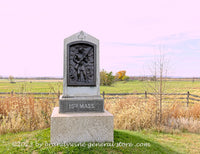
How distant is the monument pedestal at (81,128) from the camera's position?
504 centimetres

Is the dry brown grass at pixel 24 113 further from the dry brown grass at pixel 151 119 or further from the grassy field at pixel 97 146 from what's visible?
the dry brown grass at pixel 151 119

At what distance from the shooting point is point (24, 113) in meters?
7.94

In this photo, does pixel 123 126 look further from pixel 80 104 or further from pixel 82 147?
pixel 82 147

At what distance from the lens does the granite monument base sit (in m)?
5.55

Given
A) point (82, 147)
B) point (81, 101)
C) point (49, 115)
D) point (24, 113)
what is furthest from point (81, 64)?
point (24, 113)

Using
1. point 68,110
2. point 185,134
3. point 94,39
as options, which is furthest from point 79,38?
point 185,134

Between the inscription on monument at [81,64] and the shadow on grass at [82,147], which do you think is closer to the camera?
the shadow on grass at [82,147]

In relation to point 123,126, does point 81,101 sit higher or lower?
higher

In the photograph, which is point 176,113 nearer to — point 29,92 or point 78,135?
point 78,135

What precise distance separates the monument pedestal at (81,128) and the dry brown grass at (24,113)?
2.85 metres

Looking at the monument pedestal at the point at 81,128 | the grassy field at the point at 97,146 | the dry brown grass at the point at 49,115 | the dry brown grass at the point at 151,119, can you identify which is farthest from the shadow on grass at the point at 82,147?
the dry brown grass at the point at 151,119

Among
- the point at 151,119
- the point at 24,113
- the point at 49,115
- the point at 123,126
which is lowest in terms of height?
the point at 123,126

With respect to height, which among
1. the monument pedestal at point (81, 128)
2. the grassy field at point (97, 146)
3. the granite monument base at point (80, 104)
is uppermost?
the granite monument base at point (80, 104)

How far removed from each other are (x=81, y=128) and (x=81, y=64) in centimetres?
199
